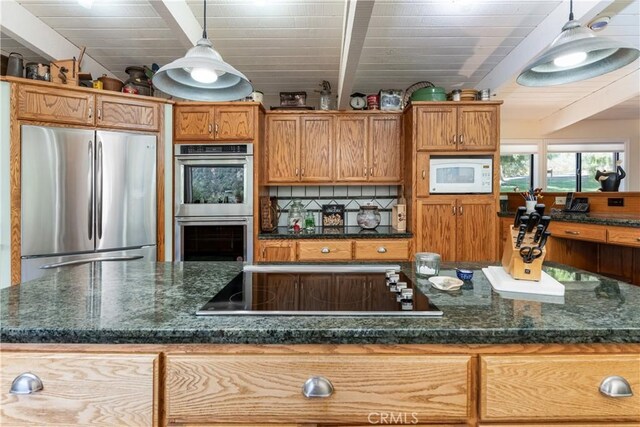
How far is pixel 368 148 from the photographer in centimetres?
339

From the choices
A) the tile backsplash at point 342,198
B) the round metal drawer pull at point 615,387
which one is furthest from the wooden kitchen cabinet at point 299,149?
the round metal drawer pull at point 615,387

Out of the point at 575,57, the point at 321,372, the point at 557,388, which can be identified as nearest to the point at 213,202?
the point at 321,372

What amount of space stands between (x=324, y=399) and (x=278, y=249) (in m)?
2.34

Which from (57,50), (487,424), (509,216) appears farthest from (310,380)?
(509,216)

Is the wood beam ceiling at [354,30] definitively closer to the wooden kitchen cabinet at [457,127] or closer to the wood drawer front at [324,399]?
the wooden kitchen cabinet at [457,127]

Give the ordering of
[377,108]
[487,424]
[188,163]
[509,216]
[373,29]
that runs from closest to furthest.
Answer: [487,424]
[373,29]
[188,163]
[377,108]
[509,216]

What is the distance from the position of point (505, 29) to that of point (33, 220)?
153 inches

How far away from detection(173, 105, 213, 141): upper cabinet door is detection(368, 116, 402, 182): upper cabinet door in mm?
1570

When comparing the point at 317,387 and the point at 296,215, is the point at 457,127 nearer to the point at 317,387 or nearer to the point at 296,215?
the point at 296,215

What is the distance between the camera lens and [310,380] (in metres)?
0.77

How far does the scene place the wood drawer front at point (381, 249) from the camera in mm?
3078

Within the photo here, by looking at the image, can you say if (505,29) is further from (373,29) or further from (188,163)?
(188,163)

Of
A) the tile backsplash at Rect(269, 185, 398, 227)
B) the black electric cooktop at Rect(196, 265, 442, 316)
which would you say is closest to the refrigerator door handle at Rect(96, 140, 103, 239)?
the tile backsplash at Rect(269, 185, 398, 227)

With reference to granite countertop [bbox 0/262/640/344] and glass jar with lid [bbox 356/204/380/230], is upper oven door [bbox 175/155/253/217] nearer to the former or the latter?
glass jar with lid [bbox 356/204/380/230]
